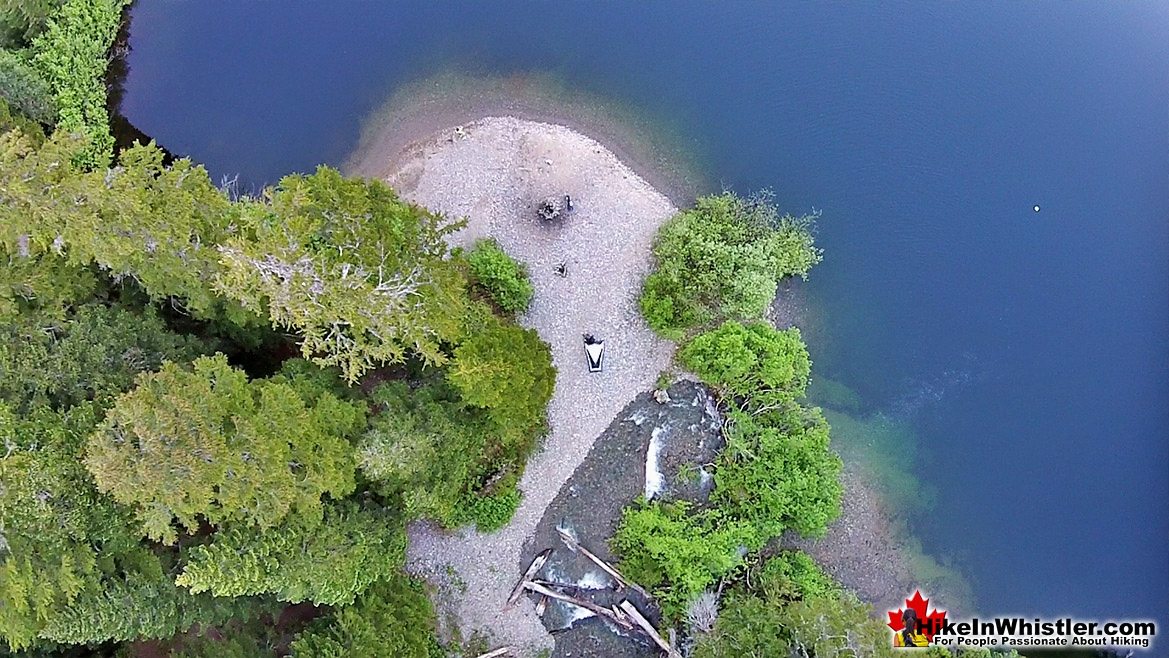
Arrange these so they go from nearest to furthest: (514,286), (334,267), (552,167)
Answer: (334,267), (514,286), (552,167)

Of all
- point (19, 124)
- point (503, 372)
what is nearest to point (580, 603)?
point (503, 372)

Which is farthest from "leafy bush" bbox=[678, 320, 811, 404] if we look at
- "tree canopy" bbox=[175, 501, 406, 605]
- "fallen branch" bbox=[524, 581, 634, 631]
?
"tree canopy" bbox=[175, 501, 406, 605]

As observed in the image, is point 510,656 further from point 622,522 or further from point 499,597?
point 622,522

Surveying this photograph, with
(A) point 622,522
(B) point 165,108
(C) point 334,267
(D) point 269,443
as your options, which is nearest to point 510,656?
(A) point 622,522

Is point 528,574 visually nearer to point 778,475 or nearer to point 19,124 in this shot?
point 778,475

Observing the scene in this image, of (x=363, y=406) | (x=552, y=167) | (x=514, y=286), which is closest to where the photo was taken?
(x=363, y=406)

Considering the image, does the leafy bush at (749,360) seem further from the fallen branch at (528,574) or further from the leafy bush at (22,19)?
the leafy bush at (22,19)
